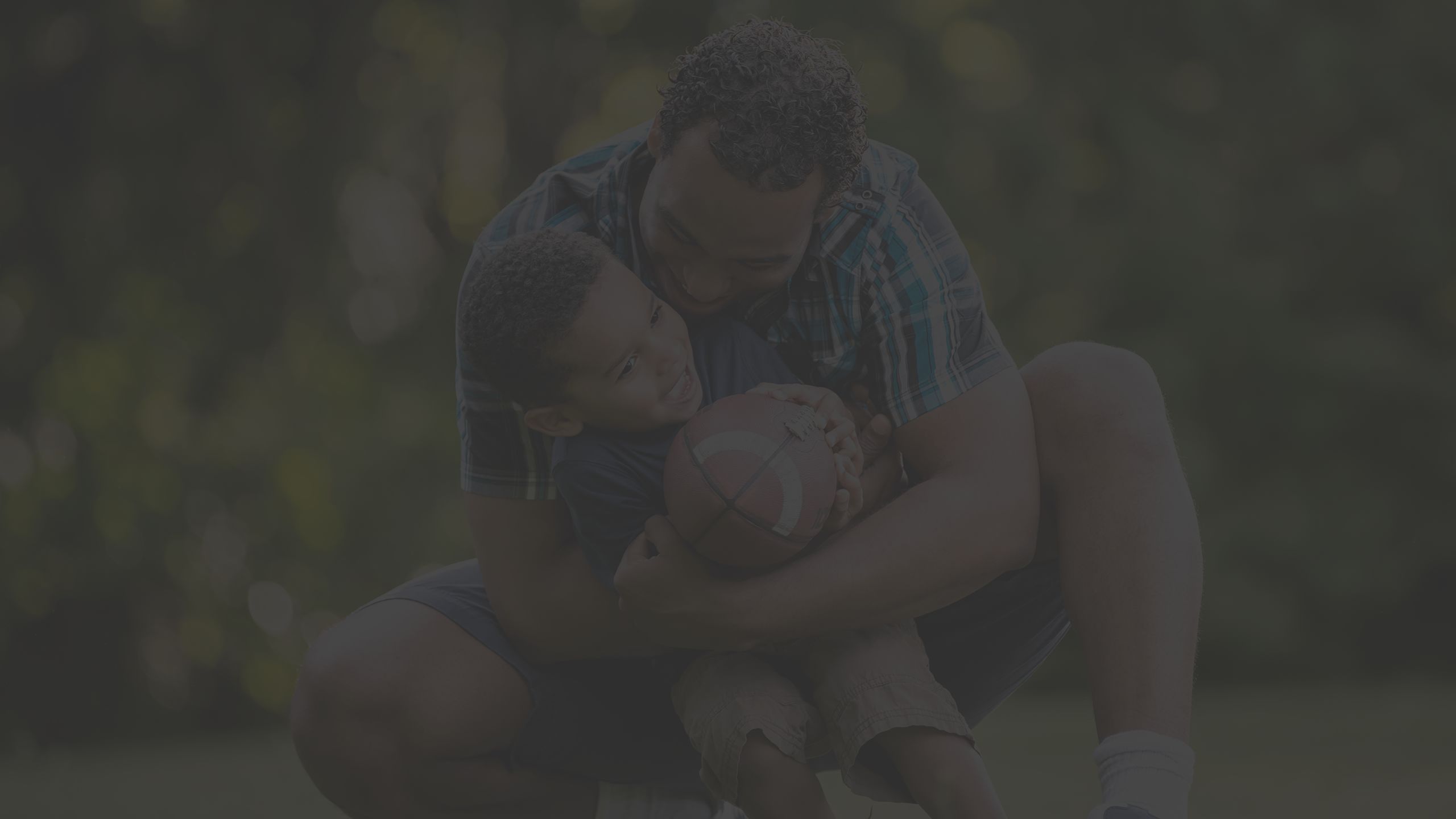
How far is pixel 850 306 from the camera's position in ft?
7.04

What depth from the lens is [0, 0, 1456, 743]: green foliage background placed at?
7.48 meters

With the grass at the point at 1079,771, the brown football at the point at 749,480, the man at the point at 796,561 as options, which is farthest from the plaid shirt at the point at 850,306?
the grass at the point at 1079,771

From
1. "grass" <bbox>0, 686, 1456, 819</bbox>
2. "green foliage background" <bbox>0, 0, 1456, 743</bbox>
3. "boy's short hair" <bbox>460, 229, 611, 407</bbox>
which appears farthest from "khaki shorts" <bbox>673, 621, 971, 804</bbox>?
"green foliage background" <bbox>0, 0, 1456, 743</bbox>

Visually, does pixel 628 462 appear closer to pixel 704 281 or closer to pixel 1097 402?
pixel 704 281

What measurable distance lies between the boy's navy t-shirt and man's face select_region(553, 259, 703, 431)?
0.04 metres

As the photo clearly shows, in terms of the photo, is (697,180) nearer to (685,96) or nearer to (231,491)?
(685,96)

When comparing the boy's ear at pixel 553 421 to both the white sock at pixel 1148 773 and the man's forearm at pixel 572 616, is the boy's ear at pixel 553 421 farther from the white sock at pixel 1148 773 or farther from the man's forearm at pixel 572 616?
the white sock at pixel 1148 773

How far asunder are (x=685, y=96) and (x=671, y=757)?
1098 mm

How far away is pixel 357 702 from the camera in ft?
7.38

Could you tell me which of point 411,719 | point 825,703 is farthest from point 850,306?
point 411,719

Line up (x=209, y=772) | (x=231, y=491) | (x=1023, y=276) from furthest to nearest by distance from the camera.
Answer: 1. (x=1023, y=276)
2. (x=231, y=491)
3. (x=209, y=772)

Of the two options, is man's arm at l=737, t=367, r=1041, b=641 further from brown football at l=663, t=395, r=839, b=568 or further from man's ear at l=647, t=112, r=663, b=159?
man's ear at l=647, t=112, r=663, b=159

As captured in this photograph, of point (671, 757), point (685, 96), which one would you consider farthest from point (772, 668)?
point (685, 96)

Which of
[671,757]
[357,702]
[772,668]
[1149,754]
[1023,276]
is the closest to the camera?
[1149,754]
